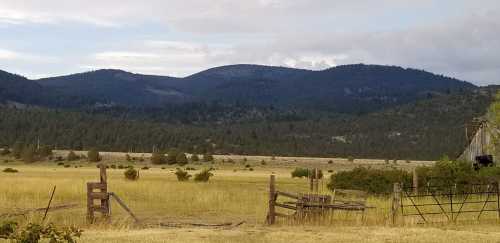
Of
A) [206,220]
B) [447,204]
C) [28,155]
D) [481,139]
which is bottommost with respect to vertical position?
[206,220]

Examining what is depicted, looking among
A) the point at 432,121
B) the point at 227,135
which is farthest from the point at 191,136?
the point at 432,121

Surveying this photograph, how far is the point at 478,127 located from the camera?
43031 mm

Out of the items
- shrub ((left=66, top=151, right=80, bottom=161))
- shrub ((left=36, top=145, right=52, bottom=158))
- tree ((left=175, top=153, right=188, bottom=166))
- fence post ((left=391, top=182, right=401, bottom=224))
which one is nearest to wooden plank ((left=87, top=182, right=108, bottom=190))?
fence post ((left=391, top=182, right=401, bottom=224))

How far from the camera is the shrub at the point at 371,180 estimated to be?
37781 millimetres

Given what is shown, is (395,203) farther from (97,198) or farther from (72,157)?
(72,157)

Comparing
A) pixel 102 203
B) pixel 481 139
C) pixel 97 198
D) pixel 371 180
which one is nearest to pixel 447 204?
pixel 371 180

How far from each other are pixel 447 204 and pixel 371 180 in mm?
8019

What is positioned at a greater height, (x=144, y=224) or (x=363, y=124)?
(x=363, y=124)

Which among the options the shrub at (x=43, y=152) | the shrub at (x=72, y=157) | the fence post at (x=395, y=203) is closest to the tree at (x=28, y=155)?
the shrub at (x=43, y=152)

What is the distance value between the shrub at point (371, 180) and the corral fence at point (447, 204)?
1975 millimetres

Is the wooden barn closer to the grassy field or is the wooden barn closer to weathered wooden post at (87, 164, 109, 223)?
the grassy field

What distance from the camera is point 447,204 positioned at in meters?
30.7

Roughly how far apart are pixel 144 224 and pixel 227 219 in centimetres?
407

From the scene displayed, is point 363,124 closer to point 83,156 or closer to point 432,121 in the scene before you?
point 432,121
